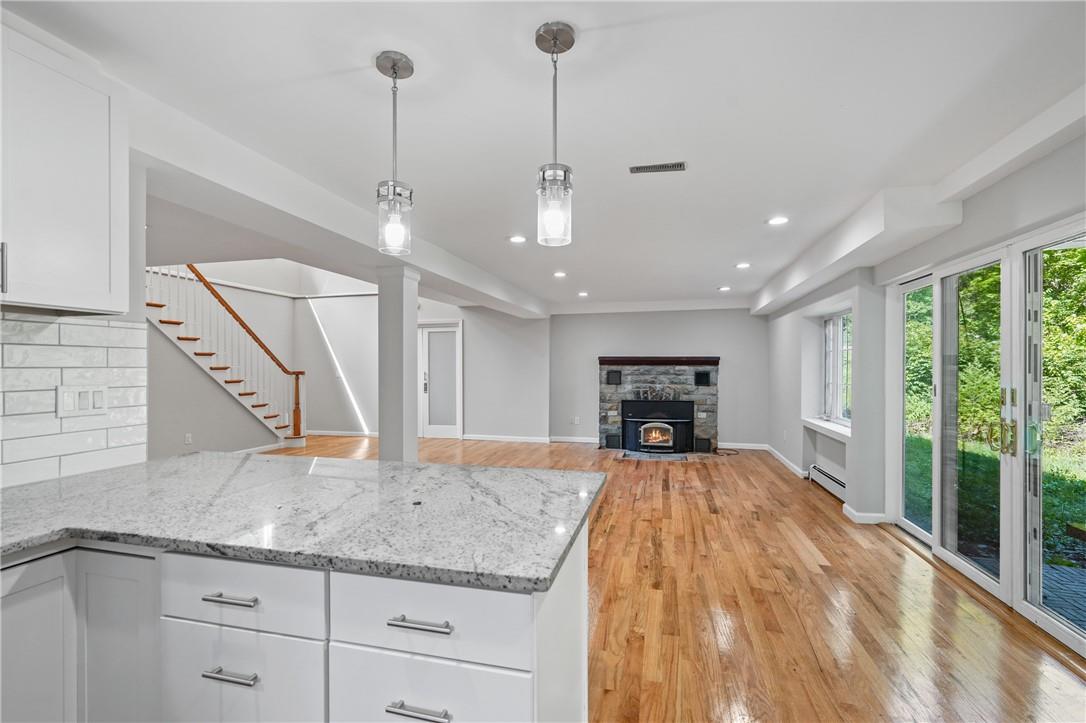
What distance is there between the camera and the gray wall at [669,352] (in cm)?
798

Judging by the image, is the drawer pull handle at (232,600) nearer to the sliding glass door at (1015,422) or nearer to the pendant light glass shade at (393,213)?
the pendant light glass shade at (393,213)

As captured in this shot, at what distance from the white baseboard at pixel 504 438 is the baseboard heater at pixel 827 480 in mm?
4053

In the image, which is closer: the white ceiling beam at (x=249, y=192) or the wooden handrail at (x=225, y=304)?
the white ceiling beam at (x=249, y=192)

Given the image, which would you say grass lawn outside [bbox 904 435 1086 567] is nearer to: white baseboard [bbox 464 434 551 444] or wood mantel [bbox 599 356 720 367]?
wood mantel [bbox 599 356 720 367]

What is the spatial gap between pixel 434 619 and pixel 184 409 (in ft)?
22.2

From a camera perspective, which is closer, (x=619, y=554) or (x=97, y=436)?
(x=97, y=436)

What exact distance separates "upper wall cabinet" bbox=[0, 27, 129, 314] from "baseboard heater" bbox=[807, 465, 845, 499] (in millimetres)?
5513

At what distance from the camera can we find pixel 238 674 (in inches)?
47.5

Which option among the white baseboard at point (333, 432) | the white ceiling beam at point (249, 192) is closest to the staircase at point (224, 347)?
the white baseboard at point (333, 432)

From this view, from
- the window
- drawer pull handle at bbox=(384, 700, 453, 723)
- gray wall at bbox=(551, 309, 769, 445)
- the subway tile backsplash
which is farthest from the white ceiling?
gray wall at bbox=(551, 309, 769, 445)

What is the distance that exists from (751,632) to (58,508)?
273 centimetres

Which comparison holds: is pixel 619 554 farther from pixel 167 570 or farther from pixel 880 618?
pixel 167 570

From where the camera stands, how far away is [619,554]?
351 centimetres

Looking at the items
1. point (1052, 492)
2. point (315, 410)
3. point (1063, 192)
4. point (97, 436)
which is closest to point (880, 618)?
point (1052, 492)
